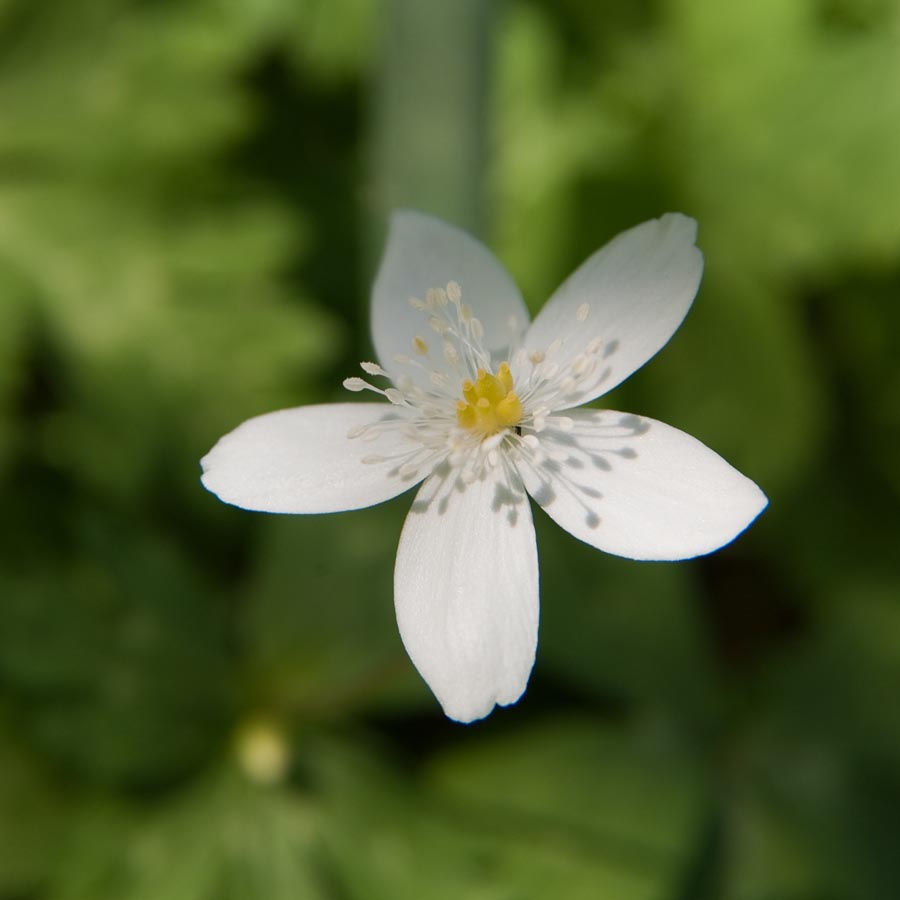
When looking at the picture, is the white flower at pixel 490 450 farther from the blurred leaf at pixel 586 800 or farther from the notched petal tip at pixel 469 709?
the blurred leaf at pixel 586 800

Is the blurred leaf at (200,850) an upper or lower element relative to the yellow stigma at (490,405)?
lower

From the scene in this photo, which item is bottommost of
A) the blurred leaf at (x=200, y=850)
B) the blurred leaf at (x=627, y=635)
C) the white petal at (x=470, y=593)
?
the blurred leaf at (x=200, y=850)

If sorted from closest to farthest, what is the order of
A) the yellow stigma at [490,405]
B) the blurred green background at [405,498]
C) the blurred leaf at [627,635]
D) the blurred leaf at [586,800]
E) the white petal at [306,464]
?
the white petal at [306,464] → the yellow stigma at [490,405] → the blurred green background at [405,498] → the blurred leaf at [586,800] → the blurred leaf at [627,635]

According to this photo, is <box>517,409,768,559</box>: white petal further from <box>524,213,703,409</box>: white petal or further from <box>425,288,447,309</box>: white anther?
<box>425,288,447,309</box>: white anther

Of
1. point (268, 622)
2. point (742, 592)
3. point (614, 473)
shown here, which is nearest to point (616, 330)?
point (614, 473)

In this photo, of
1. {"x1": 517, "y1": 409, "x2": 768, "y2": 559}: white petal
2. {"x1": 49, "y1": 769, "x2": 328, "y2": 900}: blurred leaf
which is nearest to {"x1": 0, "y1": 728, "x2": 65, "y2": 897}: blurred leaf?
{"x1": 49, "y1": 769, "x2": 328, "y2": 900}: blurred leaf

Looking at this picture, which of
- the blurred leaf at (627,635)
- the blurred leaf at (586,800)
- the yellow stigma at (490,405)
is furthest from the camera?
the blurred leaf at (627,635)

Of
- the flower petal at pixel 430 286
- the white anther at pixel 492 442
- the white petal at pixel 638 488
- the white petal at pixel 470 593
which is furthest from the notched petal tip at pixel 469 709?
the flower petal at pixel 430 286
